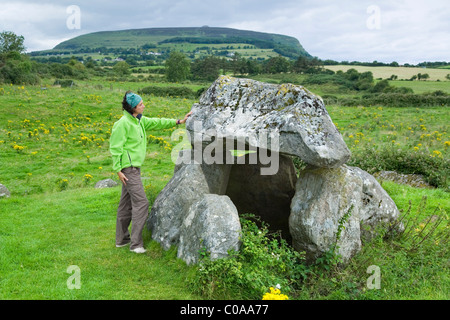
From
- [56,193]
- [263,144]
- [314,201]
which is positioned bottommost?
[56,193]

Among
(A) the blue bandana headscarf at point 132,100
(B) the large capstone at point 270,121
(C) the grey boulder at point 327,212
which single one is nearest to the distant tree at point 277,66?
(B) the large capstone at point 270,121

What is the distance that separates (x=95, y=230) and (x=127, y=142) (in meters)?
2.68

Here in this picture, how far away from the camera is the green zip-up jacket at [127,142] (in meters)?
7.03

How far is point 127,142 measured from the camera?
718 centimetres

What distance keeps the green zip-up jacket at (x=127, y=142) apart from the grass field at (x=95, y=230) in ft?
5.31

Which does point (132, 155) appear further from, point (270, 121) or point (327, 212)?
point (327, 212)

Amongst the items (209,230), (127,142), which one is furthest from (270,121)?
(127,142)

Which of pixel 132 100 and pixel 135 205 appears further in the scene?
pixel 135 205

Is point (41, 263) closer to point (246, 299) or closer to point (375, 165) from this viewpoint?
point (246, 299)

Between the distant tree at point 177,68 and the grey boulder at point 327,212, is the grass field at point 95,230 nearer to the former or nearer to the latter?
the grey boulder at point 327,212

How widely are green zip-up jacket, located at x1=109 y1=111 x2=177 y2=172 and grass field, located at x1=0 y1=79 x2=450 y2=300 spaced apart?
5.31 feet
